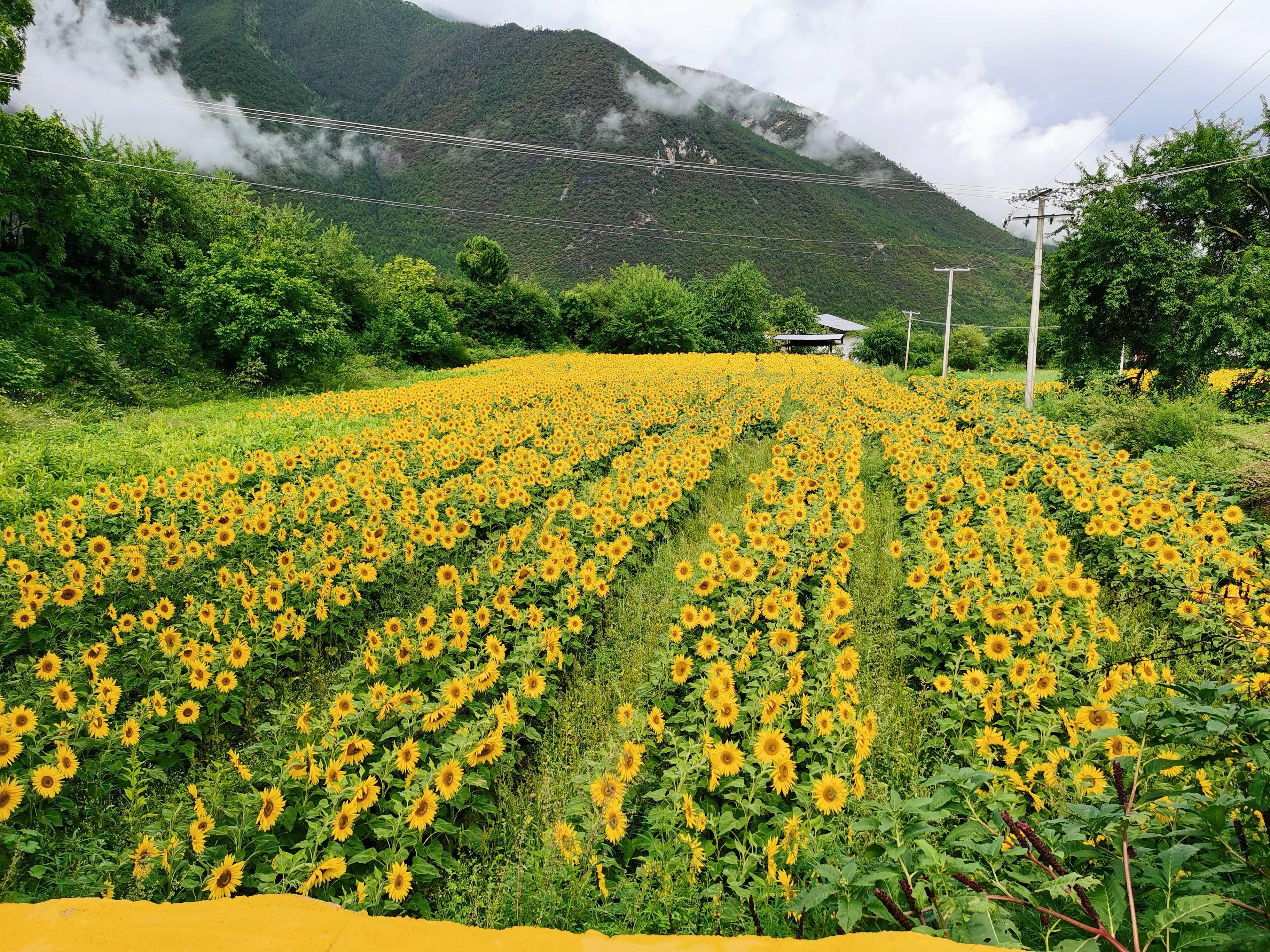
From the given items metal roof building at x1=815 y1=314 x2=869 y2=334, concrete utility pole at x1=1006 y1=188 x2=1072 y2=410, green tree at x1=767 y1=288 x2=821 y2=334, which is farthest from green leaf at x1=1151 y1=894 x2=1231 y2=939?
metal roof building at x1=815 y1=314 x2=869 y2=334

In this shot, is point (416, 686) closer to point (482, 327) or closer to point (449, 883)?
point (449, 883)

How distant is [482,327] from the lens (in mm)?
39969

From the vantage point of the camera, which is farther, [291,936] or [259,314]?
[259,314]

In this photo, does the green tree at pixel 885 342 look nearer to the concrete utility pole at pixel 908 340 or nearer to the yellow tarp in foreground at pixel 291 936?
the concrete utility pole at pixel 908 340

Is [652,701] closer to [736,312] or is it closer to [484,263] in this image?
[484,263]

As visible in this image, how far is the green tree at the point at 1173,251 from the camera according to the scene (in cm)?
1673

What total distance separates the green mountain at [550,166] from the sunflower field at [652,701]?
233 ft

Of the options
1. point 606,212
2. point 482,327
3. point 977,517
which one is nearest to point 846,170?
point 606,212

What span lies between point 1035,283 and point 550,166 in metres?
100

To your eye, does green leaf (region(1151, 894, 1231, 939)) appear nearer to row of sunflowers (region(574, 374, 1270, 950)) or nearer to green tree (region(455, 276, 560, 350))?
row of sunflowers (region(574, 374, 1270, 950))

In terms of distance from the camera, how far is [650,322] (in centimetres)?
4097

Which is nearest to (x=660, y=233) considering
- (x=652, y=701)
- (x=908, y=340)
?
(x=908, y=340)

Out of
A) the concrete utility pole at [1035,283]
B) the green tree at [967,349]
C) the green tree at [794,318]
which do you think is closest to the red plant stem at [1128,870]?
the concrete utility pole at [1035,283]

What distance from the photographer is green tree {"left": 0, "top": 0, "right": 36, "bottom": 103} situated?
45.7ft
